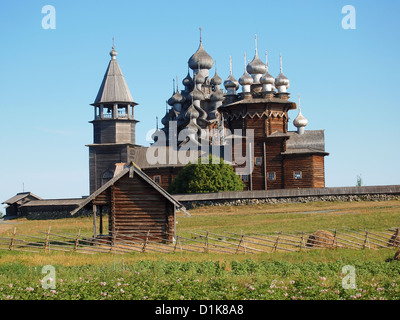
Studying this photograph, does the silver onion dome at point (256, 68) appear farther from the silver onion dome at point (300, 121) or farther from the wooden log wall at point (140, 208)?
the wooden log wall at point (140, 208)

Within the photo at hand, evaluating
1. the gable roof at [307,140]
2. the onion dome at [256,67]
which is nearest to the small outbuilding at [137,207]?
the gable roof at [307,140]

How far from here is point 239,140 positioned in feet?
197

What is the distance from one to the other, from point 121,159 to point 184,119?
1228 centimetres

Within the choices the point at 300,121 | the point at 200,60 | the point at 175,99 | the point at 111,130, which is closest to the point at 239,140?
the point at 300,121

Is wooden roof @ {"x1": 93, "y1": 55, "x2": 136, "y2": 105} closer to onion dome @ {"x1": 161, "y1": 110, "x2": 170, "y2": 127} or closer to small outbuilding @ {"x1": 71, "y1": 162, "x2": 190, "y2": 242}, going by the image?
onion dome @ {"x1": 161, "y1": 110, "x2": 170, "y2": 127}

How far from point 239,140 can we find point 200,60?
79.4 ft

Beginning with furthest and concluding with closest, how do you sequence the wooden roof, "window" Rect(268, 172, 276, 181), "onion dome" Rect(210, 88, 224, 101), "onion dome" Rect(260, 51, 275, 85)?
"onion dome" Rect(210, 88, 224, 101) → the wooden roof → "onion dome" Rect(260, 51, 275, 85) → "window" Rect(268, 172, 276, 181)

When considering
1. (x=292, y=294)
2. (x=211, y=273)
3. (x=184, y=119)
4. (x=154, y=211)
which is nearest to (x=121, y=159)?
(x=184, y=119)

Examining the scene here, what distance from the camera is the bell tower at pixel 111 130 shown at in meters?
66.1

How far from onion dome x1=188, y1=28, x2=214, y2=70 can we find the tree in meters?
27.1

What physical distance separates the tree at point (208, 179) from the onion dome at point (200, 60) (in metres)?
27.1

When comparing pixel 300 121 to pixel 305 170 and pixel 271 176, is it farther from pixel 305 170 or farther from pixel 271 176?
pixel 271 176

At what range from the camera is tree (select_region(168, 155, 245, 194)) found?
5500cm
